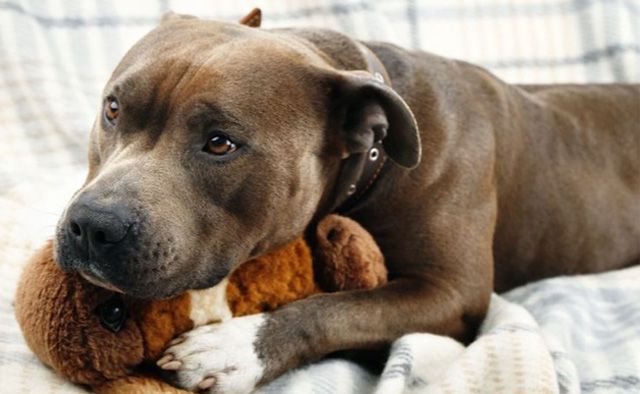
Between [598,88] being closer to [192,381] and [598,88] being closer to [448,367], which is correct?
[448,367]

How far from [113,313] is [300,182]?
22.6 inches

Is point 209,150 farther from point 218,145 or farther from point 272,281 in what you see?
point 272,281

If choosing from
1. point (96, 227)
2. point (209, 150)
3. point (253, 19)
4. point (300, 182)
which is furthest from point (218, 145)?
point (253, 19)

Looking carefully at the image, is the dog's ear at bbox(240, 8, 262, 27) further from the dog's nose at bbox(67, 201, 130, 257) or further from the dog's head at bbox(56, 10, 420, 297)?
the dog's nose at bbox(67, 201, 130, 257)

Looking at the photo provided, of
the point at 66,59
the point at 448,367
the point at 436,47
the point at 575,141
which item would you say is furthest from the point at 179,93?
the point at 436,47

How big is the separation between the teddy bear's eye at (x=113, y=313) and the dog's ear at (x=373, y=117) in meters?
0.73

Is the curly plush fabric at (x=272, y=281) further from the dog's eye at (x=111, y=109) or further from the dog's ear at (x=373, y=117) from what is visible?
the dog's eye at (x=111, y=109)

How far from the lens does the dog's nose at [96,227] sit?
6.21ft

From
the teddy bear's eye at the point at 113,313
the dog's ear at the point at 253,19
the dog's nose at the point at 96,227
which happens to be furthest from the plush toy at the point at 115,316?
the dog's ear at the point at 253,19

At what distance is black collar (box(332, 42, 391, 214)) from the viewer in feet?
8.34

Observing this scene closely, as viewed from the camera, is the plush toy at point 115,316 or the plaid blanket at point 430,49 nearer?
the plush toy at point 115,316

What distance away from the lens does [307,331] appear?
7.44 feet

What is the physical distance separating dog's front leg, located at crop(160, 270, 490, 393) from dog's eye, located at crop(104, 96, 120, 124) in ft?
1.82

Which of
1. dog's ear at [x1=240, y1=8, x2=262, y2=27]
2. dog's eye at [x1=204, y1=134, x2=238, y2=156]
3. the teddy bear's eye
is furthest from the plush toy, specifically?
dog's ear at [x1=240, y1=8, x2=262, y2=27]
